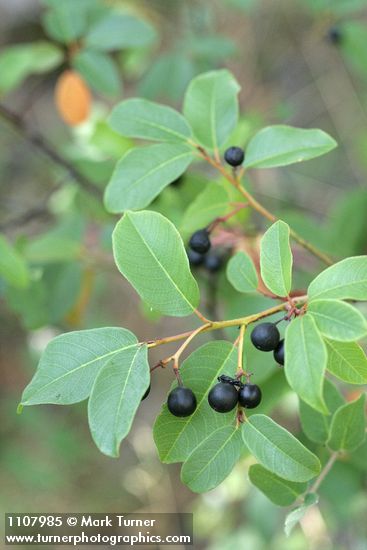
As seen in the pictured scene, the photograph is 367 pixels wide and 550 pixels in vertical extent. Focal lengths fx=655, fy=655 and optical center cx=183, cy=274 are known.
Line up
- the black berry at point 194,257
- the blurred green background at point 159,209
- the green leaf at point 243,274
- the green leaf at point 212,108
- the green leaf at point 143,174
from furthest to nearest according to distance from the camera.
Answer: the blurred green background at point 159,209 → the black berry at point 194,257 → the green leaf at point 212,108 → the green leaf at point 143,174 → the green leaf at point 243,274

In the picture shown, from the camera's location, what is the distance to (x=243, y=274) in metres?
1.15

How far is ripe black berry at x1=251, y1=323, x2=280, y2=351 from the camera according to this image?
3.22 ft

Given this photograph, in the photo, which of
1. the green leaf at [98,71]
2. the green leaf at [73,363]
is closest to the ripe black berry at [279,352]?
the green leaf at [73,363]

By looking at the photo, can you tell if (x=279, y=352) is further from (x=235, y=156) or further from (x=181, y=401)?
(x=235, y=156)

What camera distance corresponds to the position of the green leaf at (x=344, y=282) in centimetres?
91

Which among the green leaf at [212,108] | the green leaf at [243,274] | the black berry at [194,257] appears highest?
the green leaf at [212,108]

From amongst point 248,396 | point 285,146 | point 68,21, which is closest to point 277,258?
point 248,396

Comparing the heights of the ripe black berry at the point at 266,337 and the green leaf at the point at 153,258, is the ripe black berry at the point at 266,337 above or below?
below

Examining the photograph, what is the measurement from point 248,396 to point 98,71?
1.47m

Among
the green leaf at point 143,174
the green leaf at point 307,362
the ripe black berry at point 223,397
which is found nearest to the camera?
the green leaf at point 307,362

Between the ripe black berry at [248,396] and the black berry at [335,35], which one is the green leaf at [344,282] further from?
the black berry at [335,35]

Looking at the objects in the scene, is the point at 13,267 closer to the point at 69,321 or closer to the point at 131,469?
the point at 69,321

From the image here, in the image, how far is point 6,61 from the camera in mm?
2041

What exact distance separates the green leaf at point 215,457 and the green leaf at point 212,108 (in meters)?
0.65
